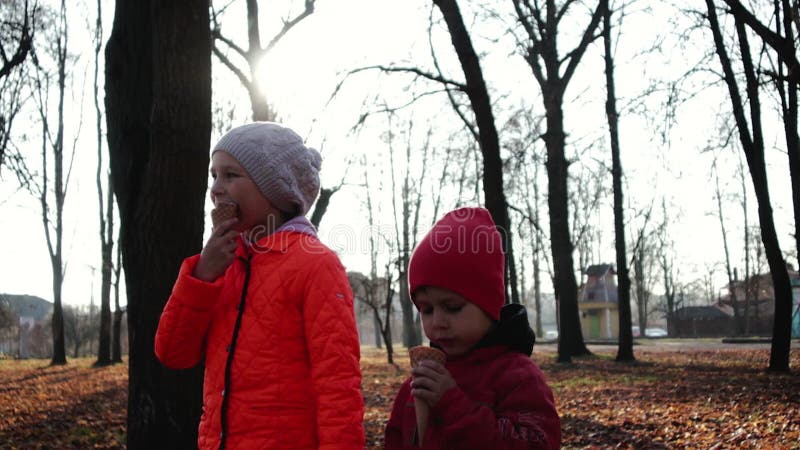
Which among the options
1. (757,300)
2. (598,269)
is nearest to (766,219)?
(757,300)

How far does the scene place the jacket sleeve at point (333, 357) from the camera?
6.61 feet

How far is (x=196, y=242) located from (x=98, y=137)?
19.9 meters

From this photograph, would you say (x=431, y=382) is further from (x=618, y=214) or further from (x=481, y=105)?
(x=618, y=214)

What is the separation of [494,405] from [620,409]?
23.4 feet

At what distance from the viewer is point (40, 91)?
2139 cm

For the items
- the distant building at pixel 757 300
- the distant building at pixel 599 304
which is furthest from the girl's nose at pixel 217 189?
the distant building at pixel 599 304

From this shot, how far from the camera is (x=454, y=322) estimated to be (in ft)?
6.38

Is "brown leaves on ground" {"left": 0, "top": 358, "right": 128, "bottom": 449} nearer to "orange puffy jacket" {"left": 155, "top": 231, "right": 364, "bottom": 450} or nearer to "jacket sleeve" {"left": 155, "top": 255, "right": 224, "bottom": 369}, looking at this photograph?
"jacket sleeve" {"left": 155, "top": 255, "right": 224, "bottom": 369}

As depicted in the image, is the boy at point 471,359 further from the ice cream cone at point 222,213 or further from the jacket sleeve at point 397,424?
the ice cream cone at point 222,213

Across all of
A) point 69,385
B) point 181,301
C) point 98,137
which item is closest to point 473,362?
point 181,301

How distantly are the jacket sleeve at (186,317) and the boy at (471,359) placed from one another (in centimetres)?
71

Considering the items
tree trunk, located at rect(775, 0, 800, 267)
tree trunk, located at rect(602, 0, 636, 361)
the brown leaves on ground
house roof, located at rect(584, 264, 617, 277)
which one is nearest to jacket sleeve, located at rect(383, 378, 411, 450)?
the brown leaves on ground

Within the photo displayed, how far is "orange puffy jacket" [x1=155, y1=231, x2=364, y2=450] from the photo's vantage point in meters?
2.06

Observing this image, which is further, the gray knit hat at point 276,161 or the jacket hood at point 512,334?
the gray knit hat at point 276,161
